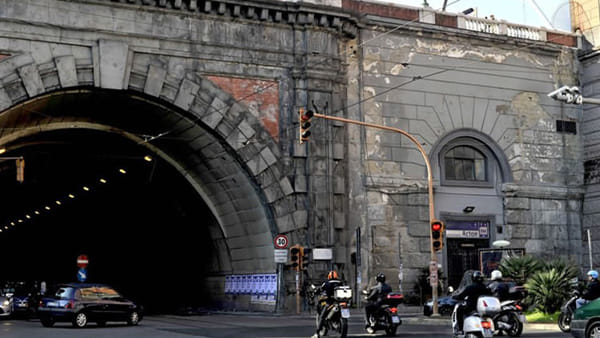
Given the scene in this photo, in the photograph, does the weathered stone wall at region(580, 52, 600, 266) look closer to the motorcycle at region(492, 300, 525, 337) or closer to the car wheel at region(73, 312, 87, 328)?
the motorcycle at region(492, 300, 525, 337)

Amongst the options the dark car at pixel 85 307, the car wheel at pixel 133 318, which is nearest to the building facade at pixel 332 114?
the car wheel at pixel 133 318

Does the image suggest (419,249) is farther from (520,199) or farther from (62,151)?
(62,151)

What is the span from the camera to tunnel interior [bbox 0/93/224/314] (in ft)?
122

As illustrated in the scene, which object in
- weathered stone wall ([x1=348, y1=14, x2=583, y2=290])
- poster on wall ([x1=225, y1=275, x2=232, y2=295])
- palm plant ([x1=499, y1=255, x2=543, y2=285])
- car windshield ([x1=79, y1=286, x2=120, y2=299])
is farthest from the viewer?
poster on wall ([x1=225, y1=275, x2=232, y2=295])

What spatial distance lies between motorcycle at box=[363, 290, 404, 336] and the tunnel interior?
Result: 16405 millimetres

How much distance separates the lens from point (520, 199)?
122ft

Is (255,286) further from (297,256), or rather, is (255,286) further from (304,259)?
(297,256)

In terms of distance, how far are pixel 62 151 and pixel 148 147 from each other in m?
7.02

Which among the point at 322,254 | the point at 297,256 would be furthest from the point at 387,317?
the point at 322,254

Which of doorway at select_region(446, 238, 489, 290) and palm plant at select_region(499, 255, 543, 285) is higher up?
doorway at select_region(446, 238, 489, 290)

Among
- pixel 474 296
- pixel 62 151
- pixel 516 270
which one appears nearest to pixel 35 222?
pixel 62 151

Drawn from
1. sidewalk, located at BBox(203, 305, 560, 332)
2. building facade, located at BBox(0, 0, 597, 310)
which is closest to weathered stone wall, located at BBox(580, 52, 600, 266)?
building facade, located at BBox(0, 0, 597, 310)

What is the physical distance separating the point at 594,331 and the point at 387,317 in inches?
227

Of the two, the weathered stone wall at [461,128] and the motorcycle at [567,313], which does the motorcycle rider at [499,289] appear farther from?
the weathered stone wall at [461,128]
